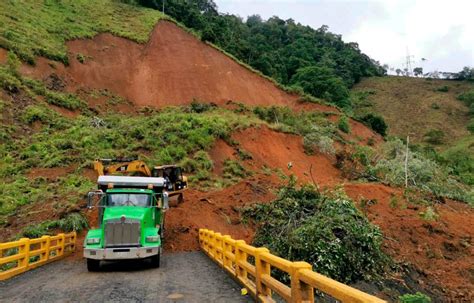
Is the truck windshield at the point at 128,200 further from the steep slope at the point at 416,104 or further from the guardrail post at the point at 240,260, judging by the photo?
the steep slope at the point at 416,104

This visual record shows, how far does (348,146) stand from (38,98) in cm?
2848

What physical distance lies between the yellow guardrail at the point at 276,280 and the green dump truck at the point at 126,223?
200cm

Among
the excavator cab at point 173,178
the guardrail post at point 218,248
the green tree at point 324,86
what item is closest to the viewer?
the guardrail post at point 218,248

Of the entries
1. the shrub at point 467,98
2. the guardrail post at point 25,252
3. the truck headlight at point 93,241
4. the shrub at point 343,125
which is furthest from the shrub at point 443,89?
the guardrail post at point 25,252

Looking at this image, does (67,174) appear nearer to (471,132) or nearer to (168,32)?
(168,32)

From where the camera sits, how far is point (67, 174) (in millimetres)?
26062

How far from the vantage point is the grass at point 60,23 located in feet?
143

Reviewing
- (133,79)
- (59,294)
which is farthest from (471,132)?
(59,294)

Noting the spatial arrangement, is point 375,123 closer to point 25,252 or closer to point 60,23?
point 60,23

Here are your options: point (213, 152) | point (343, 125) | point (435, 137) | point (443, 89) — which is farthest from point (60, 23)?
point (443, 89)

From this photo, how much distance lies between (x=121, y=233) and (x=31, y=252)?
9.75ft

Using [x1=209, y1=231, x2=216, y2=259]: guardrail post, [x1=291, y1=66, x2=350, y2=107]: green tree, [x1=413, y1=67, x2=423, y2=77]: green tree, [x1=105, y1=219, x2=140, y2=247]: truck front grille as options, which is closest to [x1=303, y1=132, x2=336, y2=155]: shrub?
[x1=209, y1=231, x2=216, y2=259]: guardrail post

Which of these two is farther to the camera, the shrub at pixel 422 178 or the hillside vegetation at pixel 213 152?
the shrub at pixel 422 178

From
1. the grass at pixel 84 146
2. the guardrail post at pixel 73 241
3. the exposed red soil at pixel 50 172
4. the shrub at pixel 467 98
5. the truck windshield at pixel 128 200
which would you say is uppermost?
the shrub at pixel 467 98
